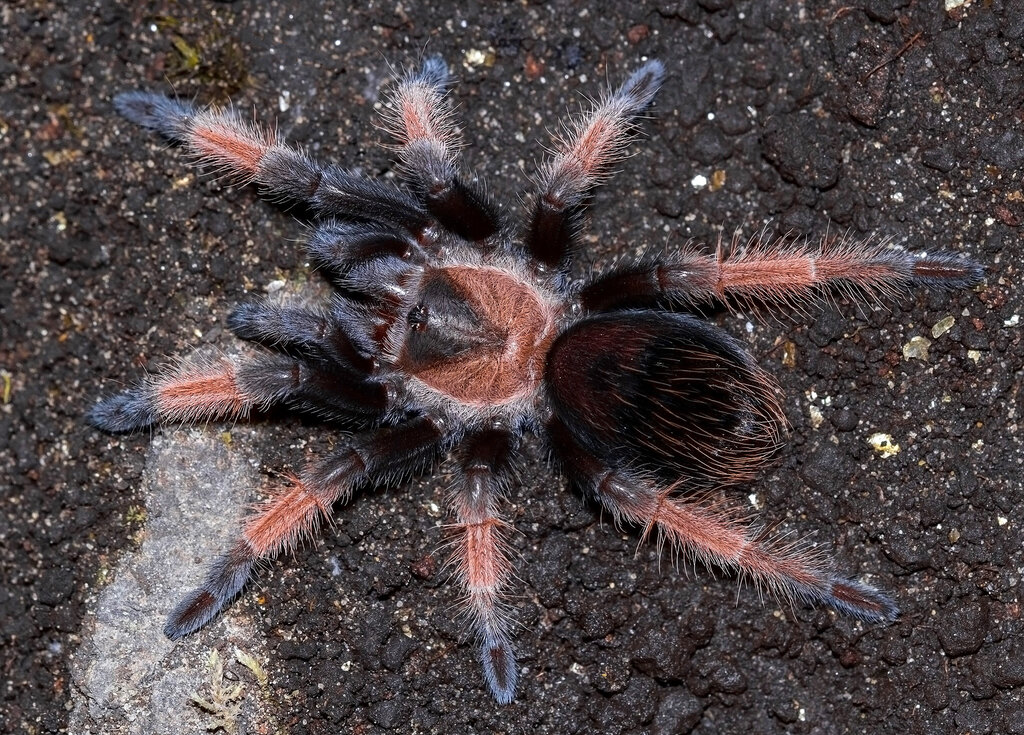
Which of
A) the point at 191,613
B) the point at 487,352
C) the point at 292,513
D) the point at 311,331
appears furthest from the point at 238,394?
the point at 487,352

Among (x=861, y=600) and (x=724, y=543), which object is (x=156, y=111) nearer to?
(x=724, y=543)

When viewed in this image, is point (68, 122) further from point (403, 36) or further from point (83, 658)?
point (83, 658)

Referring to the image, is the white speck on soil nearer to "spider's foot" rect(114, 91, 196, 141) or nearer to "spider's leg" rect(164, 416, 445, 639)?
"spider's leg" rect(164, 416, 445, 639)

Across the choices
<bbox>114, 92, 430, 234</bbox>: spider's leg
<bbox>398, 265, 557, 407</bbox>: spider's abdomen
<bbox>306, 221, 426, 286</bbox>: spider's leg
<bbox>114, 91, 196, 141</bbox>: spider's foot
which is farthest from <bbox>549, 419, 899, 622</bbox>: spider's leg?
<bbox>114, 91, 196, 141</bbox>: spider's foot

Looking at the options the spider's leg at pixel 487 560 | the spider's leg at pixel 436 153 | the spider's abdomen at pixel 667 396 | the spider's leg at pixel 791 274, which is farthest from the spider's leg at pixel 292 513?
the spider's leg at pixel 791 274

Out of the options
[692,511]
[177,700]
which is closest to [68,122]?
[177,700]
